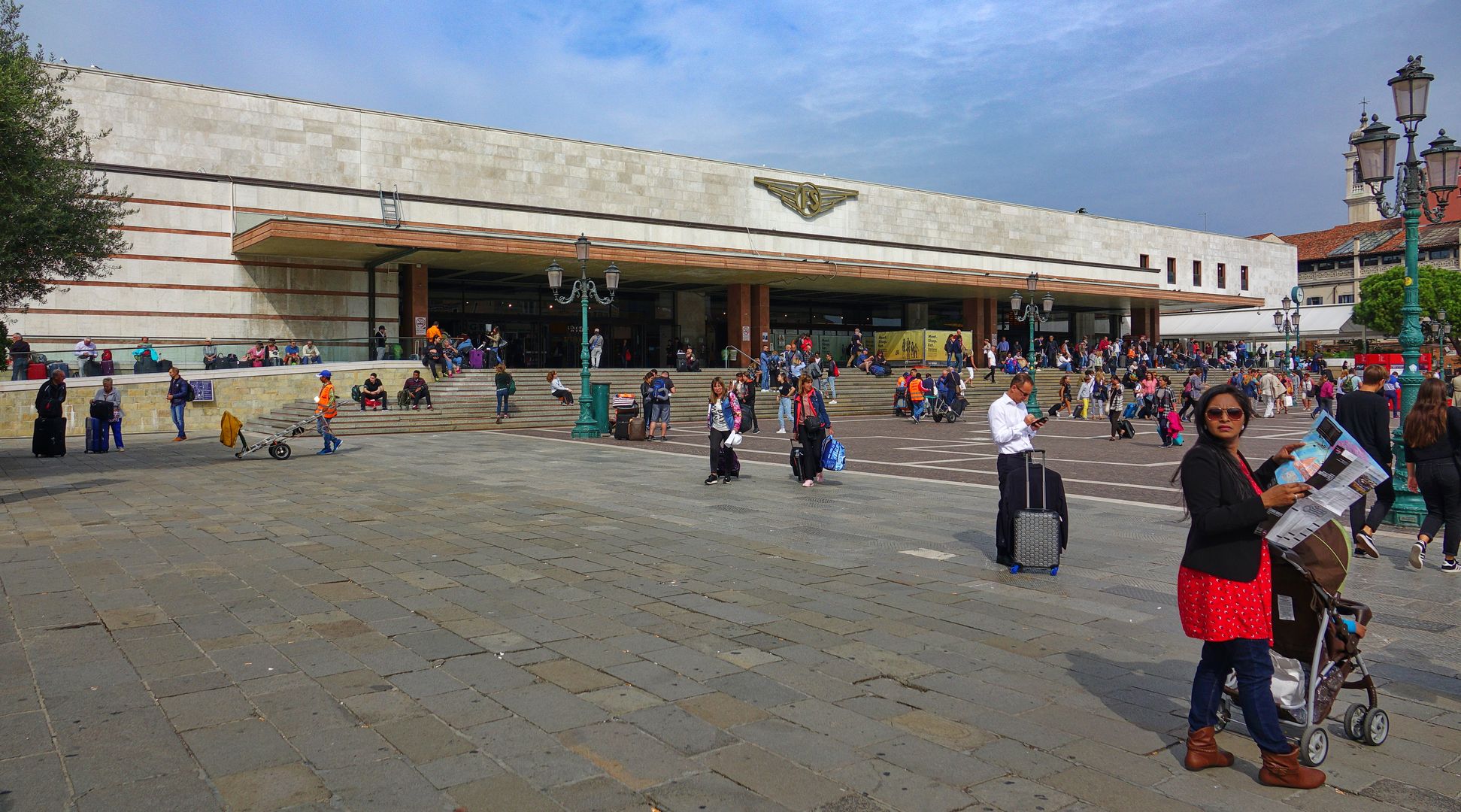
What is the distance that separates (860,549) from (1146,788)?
4.71 metres

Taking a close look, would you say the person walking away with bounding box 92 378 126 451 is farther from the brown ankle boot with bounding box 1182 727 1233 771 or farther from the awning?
the awning

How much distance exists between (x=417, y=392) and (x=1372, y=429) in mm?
21514

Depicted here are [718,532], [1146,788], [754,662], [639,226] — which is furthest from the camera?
[639,226]

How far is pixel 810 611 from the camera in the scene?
6148mm

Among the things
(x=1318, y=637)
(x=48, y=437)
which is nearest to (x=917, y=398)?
(x=48, y=437)

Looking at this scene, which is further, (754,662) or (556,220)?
(556,220)

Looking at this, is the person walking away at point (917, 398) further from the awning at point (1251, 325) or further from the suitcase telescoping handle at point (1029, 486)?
the awning at point (1251, 325)

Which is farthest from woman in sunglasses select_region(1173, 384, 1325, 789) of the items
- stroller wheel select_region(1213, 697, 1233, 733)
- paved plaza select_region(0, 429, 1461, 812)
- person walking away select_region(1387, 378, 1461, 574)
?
person walking away select_region(1387, 378, 1461, 574)

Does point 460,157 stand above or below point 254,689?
above

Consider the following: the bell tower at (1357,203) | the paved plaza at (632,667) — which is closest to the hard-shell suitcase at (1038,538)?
the paved plaza at (632,667)

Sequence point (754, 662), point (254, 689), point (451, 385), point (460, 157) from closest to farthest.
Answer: point (254, 689) < point (754, 662) < point (451, 385) < point (460, 157)

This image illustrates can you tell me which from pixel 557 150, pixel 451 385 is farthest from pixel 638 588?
pixel 557 150

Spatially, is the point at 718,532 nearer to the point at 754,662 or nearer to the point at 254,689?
the point at 754,662

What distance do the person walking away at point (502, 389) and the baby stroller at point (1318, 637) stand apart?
2252cm
